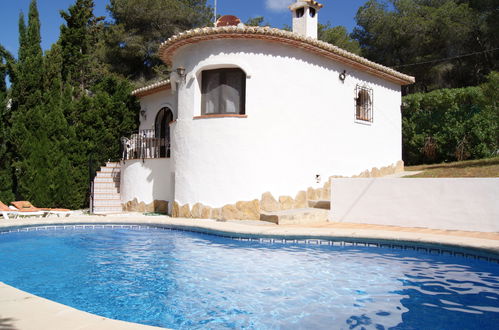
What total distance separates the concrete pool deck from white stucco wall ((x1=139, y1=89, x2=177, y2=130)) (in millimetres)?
6750

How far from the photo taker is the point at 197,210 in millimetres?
13523

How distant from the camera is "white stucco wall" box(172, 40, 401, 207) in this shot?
13203mm

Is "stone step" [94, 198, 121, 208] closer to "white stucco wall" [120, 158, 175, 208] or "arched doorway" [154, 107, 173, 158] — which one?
"white stucco wall" [120, 158, 175, 208]

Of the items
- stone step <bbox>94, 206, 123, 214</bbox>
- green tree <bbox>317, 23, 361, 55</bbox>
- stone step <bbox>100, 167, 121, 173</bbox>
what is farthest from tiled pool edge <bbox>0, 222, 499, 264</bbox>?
green tree <bbox>317, 23, 361, 55</bbox>

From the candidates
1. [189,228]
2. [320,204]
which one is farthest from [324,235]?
[189,228]

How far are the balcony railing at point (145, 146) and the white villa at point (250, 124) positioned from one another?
0.64 m

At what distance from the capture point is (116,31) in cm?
2988

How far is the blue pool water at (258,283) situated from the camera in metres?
5.18

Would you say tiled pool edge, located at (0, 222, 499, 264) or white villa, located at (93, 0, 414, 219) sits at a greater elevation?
white villa, located at (93, 0, 414, 219)

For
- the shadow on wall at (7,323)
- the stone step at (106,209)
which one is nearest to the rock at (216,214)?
the stone step at (106,209)

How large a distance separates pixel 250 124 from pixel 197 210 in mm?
3312

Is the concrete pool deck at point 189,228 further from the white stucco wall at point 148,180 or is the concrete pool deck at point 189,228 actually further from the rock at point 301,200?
the white stucco wall at point 148,180

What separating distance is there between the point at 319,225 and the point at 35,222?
27.9 ft

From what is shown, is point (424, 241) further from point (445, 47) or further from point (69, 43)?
point (445, 47)
